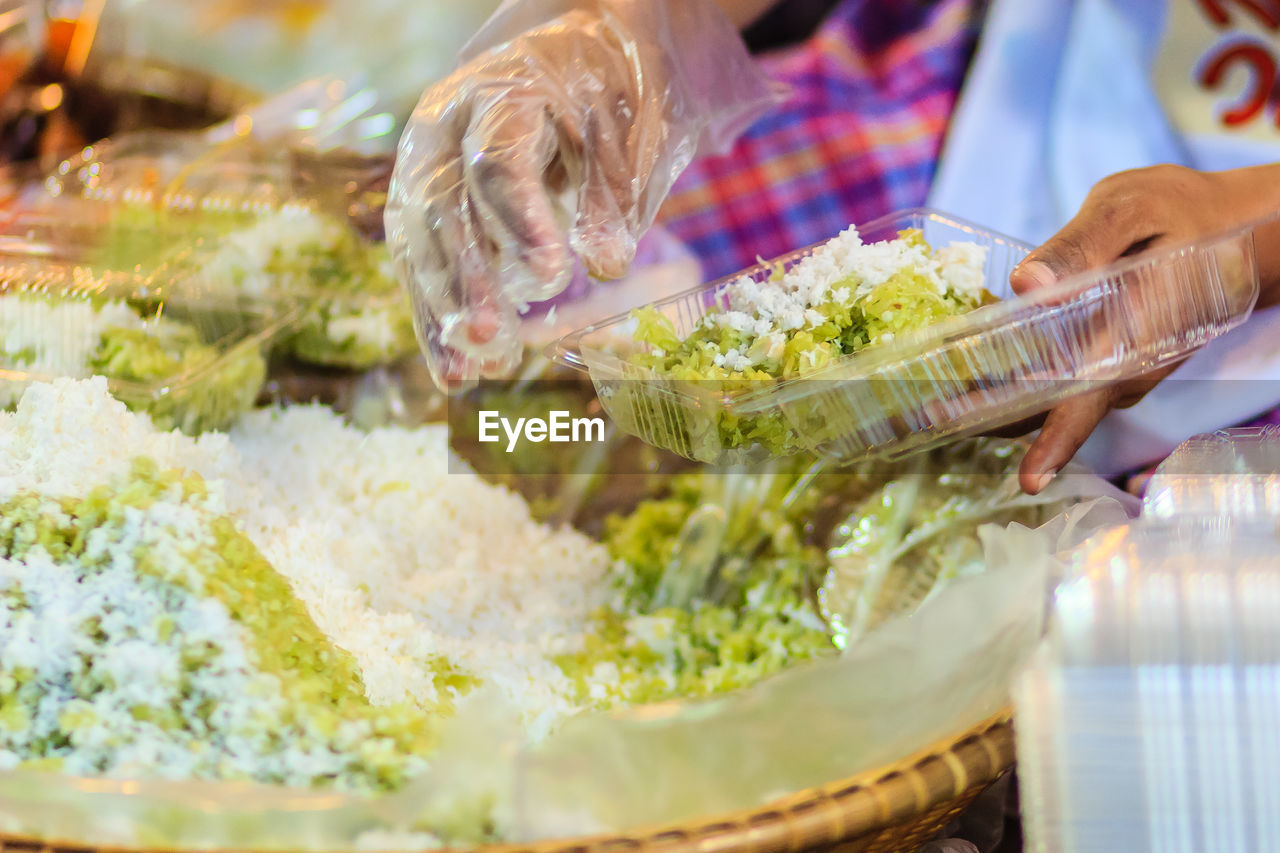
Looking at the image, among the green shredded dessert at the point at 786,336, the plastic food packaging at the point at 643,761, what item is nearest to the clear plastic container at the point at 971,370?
the green shredded dessert at the point at 786,336

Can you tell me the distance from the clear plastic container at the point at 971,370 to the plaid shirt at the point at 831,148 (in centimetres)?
63

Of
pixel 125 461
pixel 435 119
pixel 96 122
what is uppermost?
pixel 96 122

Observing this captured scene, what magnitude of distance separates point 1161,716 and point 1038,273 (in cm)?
29

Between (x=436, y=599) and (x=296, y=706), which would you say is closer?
(x=296, y=706)

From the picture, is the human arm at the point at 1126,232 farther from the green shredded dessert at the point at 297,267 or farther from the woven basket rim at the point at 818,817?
the green shredded dessert at the point at 297,267

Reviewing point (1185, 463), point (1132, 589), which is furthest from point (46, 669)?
point (1185, 463)

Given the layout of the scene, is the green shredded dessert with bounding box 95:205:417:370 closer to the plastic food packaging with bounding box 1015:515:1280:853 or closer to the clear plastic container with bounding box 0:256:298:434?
the clear plastic container with bounding box 0:256:298:434

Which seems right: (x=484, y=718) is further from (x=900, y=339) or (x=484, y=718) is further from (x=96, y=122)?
(x=96, y=122)

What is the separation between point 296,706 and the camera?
A: 1.65 ft

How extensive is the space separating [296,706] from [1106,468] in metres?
0.75

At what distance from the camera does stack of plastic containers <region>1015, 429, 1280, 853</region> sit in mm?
424

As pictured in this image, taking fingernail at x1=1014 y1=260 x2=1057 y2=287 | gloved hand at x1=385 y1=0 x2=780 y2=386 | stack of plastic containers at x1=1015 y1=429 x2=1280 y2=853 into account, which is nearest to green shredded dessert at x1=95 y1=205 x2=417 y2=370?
gloved hand at x1=385 y1=0 x2=780 y2=386

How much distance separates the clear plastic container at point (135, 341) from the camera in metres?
0.72

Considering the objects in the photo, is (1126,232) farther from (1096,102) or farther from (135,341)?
(135,341)
